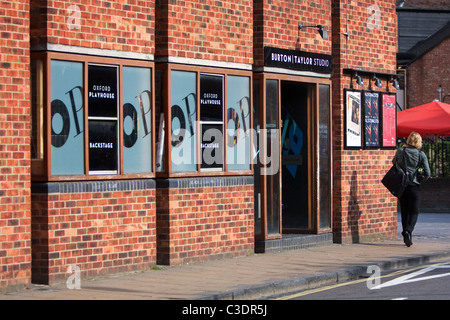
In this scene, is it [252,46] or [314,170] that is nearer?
[252,46]

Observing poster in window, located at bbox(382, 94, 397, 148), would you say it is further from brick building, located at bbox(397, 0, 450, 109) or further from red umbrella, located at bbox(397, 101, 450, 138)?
brick building, located at bbox(397, 0, 450, 109)

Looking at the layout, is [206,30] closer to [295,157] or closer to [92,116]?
[92,116]

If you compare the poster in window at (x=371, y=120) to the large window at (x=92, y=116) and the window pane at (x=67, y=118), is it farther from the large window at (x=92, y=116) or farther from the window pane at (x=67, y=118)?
the window pane at (x=67, y=118)

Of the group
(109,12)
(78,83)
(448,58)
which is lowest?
(78,83)

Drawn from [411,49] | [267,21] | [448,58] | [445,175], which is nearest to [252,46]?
[267,21]

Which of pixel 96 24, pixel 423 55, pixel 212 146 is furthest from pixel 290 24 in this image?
pixel 423 55

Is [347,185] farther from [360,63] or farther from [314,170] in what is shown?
[360,63]

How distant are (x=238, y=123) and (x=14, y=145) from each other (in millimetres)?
4431

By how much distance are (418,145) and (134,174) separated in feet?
19.3

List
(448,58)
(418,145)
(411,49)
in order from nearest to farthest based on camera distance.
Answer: (418,145) → (448,58) → (411,49)

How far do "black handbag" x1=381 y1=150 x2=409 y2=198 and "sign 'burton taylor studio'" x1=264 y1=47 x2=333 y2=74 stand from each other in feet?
6.93

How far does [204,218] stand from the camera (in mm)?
13414

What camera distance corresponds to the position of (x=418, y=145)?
16.0 meters

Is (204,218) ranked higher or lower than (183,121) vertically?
lower
